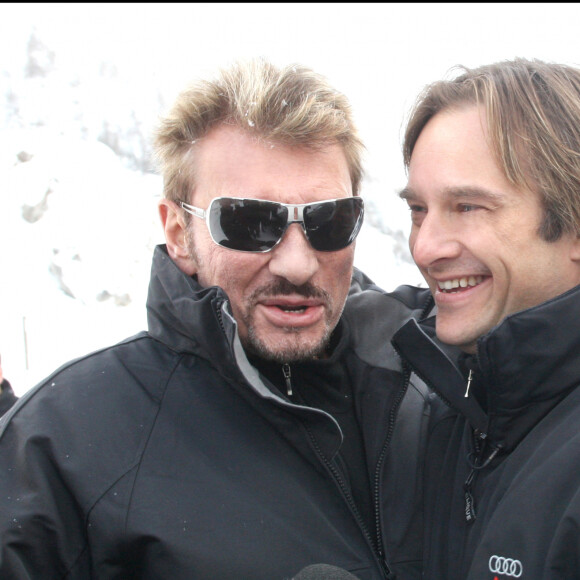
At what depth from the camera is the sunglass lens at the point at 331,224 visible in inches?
83.0

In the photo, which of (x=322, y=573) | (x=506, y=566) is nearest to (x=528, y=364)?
(x=506, y=566)

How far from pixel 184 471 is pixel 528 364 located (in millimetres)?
992

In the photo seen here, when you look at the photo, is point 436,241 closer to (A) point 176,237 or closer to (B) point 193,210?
(B) point 193,210

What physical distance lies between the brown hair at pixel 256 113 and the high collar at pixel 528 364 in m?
0.94

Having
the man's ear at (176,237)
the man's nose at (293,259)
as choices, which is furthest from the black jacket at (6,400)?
the man's nose at (293,259)

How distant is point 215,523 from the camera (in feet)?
5.64

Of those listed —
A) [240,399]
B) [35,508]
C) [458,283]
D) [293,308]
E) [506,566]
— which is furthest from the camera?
[293,308]

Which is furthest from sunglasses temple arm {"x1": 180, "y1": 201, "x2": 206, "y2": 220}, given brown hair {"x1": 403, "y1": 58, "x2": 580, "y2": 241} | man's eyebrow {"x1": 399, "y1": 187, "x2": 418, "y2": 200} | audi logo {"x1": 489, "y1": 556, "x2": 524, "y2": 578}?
audi logo {"x1": 489, "y1": 556, "x2": 524, "y2": 578}

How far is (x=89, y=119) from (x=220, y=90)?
1950 centimetres

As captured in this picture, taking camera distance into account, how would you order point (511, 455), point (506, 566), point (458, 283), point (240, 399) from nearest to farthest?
point (506, 566) → point (511, 455) → point (240, 399) → point (458, 283)

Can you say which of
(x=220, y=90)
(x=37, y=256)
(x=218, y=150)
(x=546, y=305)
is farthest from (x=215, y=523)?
(x=37, y=256)

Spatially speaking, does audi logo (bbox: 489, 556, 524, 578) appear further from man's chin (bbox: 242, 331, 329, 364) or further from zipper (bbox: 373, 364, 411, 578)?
man's chin (bbox: 242, 331, 329, 364)

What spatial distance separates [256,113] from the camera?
211cm

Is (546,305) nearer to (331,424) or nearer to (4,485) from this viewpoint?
(331,424)
